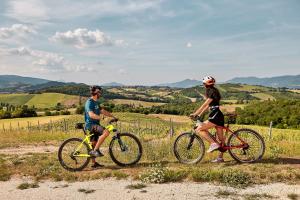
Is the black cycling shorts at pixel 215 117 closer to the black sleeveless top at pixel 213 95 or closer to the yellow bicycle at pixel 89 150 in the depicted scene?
the black sleeveless top at pixel 213 95

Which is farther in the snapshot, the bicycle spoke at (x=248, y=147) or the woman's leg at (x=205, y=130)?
the bicycle spoke at (x=248, y=147)

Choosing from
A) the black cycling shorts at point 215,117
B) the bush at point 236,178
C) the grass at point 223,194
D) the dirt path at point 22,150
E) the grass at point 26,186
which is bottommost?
the dirt path at point 22,150

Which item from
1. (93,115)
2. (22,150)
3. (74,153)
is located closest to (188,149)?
(93,115)

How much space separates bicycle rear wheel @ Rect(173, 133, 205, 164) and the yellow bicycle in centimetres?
122

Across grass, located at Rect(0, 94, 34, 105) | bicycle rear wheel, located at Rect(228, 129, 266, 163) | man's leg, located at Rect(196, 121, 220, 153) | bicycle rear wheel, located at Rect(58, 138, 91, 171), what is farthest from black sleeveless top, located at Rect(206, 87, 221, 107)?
grass, located at Rect(0, 94, 34, 105)

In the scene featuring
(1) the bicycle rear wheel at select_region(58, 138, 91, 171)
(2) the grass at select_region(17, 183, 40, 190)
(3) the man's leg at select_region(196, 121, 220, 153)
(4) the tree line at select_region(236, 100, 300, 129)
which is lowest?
(4) the tree line at select_region(236, 100, 300, 129)

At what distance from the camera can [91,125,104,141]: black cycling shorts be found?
35.3 ft

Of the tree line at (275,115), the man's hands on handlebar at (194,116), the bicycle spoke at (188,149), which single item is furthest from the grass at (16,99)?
the man's hands on handlebar at (194,116)

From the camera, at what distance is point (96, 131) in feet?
35.5

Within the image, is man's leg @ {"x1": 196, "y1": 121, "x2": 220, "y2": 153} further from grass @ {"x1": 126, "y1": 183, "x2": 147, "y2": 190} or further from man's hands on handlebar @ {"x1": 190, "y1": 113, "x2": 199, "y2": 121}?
grass @ {"x1": 126, "y1": 183, "x2": 147, "y2": 190}

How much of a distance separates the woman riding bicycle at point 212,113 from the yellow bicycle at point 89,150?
2039 millimetres

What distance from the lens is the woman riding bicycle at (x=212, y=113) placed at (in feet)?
34.6

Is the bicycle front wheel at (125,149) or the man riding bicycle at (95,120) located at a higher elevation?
the man riding bicycle at (95,120)

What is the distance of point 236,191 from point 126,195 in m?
2.51
